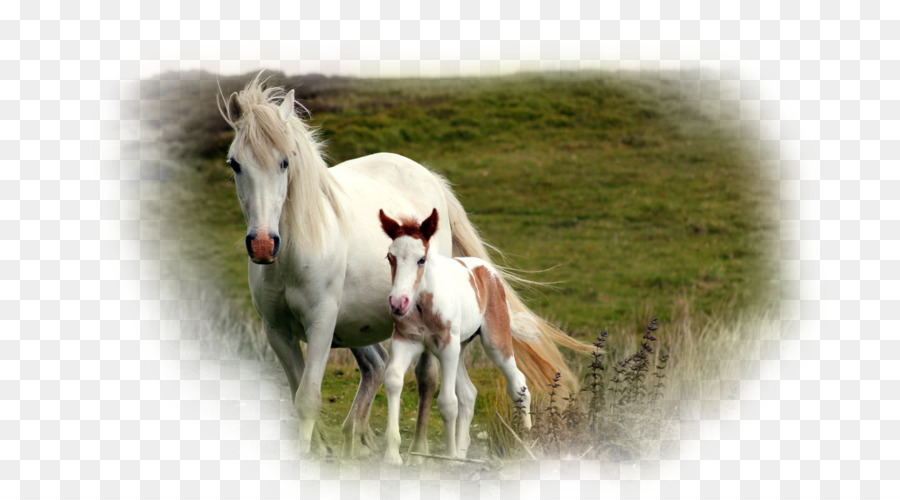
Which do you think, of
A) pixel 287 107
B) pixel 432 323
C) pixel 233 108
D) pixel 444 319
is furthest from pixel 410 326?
pixel 233 108

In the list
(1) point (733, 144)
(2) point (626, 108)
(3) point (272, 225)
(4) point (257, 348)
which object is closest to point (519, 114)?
(2) point (626, 108)

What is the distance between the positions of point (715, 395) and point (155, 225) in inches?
308

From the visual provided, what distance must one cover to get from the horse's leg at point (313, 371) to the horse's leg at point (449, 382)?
3.51 feet

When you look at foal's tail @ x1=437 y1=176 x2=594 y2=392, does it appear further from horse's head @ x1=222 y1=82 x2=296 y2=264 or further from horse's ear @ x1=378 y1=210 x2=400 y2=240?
horse's head @ x1=222 y1=82 x2=296 y2=264

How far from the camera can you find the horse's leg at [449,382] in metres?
7.46

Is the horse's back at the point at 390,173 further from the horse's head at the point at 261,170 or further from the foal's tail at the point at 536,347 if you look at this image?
the horse's head at the point at 261,170

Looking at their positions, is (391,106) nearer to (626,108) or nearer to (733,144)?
(626,108)

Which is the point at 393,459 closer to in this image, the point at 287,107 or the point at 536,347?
the point at 536,347

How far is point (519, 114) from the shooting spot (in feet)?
112

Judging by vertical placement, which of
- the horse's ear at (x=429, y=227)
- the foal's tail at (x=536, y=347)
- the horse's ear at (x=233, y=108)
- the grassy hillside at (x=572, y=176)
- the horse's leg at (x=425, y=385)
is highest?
the horse's ear at (x=233, y=108)

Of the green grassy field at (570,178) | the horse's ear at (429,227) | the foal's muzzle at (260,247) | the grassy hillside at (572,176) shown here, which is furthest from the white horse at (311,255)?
the grassy hillside at (572,176)

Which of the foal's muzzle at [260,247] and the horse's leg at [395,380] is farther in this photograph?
the horse's leg at [395,380]

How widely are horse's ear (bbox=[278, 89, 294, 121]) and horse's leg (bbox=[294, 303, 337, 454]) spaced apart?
170 cm

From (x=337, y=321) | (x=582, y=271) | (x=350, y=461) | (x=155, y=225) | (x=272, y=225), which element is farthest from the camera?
(x=582, y=271)
